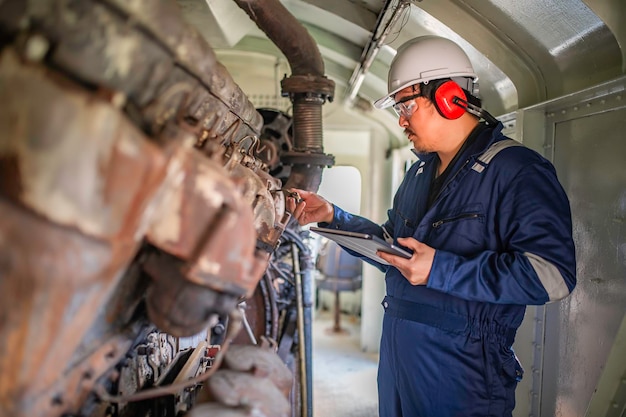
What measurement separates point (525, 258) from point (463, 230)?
24 centimetres

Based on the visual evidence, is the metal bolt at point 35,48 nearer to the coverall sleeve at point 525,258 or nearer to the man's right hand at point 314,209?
the coverall sleeve at point 525,258

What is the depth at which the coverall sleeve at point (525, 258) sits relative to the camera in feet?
4.93

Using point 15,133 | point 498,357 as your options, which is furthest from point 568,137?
point 15,133

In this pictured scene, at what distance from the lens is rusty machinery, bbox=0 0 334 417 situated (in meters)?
0.76

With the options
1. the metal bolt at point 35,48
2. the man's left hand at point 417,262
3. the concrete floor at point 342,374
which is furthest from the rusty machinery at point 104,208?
the concrete floor at point 342,374

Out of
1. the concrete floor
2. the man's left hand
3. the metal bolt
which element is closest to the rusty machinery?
the metal bolt

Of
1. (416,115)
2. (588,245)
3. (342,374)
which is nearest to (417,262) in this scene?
(416,115)

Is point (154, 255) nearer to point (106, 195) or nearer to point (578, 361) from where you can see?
point (106, 195)

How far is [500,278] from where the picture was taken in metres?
1.52

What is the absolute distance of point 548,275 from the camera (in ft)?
4.91

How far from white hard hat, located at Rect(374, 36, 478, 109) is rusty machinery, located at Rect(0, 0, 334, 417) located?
95 cm

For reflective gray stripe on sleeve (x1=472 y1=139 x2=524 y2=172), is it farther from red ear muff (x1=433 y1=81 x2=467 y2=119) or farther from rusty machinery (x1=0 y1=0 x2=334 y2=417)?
rusty machinery (x1=0 y1=0 x2=334 y2=417)

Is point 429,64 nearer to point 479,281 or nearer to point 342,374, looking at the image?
point 479,281

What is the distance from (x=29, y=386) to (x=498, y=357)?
1.41m
